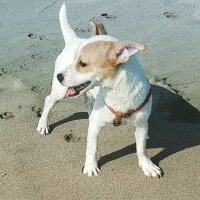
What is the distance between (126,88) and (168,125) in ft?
5.20

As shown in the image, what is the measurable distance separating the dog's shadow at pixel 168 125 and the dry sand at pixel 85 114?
0.04 ft

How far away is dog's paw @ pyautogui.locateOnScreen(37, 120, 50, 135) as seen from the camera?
548 cm

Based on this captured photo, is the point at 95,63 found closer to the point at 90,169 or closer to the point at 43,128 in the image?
the point at 90,169

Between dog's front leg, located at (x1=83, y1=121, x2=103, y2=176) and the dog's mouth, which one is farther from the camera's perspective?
dog's front leg, located at (x1=83, y1=121, x2=103, y2=176)

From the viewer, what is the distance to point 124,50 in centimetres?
396

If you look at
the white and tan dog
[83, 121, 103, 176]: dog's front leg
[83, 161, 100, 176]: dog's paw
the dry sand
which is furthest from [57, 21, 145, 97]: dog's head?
the dry sand

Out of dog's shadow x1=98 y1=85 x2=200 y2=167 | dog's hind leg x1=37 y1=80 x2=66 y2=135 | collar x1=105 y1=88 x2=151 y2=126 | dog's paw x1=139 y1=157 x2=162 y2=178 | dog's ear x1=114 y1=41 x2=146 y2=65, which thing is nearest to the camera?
dog's ear x1=114 y1=41 x2=146 y2=65

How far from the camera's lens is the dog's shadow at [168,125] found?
16.9 ft

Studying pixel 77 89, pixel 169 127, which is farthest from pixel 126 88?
pixel 169 127

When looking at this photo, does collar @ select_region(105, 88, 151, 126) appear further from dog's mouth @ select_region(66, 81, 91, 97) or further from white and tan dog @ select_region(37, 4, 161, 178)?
dog's mouth @ select_region(66, 81, 91, 97)

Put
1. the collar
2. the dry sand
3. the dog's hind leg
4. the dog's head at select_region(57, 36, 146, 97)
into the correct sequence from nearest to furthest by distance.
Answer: the dog's head at select_region(57, 36, 146, 97), the collar, the dry sand, the dog's hind leg

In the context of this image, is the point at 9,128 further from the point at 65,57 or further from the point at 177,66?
the point at 177,66

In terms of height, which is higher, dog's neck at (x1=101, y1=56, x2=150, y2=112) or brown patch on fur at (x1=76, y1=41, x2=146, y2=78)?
brown patch on fur at (x1=76, y1=41, x2=146, y2=78)

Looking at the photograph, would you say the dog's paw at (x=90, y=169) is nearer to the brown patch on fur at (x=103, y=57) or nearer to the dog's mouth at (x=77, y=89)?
the dog's mouth at (x=77, y=89)
